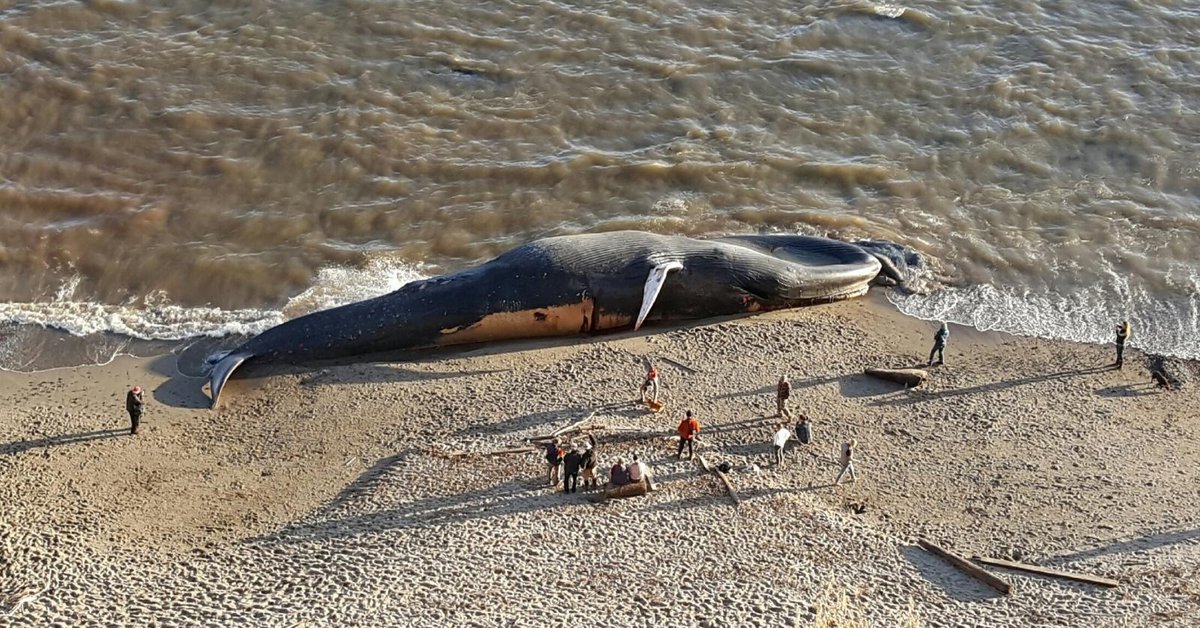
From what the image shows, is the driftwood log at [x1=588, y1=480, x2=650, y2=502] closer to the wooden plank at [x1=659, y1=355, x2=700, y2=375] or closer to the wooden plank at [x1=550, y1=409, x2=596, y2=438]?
the wooden plank at [x1=550, y1=409, x2=596, y2=438]

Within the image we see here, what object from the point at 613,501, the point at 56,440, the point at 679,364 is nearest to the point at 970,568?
the point at 613,501

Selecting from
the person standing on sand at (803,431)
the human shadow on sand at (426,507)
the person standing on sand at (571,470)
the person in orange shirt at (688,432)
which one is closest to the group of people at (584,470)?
the person standing on sand at (571,470)

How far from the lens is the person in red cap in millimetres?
20644

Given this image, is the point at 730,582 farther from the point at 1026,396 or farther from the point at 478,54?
the point at 478,54

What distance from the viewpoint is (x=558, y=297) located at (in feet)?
77.3

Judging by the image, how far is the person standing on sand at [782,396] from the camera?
21.1m

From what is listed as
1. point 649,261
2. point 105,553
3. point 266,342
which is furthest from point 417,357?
point 105,553

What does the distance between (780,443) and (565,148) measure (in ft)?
42.0

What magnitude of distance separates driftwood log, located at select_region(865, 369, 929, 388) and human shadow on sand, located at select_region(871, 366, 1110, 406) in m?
0.17

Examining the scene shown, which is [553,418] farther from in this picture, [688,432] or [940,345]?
[940,345]

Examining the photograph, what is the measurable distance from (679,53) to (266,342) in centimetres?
1599

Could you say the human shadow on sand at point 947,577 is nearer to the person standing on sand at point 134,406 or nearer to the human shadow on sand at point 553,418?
the human shadow on sand at point 553,418

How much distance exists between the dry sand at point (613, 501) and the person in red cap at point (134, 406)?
A: 270mm

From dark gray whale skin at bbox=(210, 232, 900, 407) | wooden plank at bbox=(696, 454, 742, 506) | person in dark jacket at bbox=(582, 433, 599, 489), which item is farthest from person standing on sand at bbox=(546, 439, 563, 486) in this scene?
dark gray whale skin at bbox=(210, 232, 900, 407)
